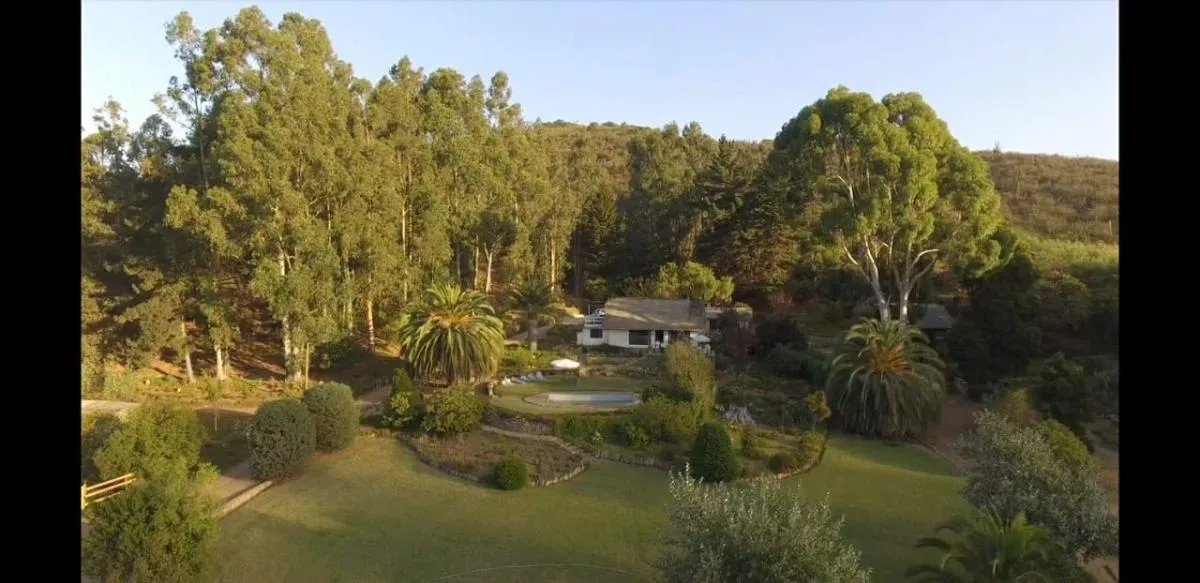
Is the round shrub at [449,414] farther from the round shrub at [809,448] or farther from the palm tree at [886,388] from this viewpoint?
the palm tree at [886,388]

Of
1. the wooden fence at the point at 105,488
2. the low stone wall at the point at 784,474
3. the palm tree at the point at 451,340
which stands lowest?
the low stone wall at the point at 784,474

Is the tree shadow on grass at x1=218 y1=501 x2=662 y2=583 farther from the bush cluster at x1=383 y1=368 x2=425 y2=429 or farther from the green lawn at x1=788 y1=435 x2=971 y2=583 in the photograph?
the bush cluster at x1=383 y1=368 x2=425 y2=429

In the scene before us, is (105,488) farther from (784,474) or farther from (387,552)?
(784,474)

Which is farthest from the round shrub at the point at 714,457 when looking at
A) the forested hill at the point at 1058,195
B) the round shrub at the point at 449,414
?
the forested hill at the point at 1058,195

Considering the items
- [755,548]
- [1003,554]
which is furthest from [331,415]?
[1003,554]

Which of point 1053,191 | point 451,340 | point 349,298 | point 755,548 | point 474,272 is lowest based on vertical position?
point 755,548
